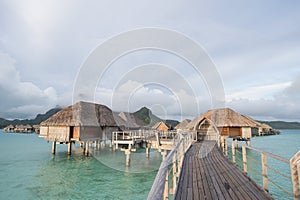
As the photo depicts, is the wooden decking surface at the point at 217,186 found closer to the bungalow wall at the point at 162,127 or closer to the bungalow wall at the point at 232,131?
the bungalow wall at the point at 232,131

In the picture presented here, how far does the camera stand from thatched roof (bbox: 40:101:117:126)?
20.5m

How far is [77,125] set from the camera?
19984 millimetres

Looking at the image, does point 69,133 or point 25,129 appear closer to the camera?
point 69,133

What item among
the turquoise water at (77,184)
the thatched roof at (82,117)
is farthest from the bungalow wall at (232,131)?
the thatched roof at (82,117)

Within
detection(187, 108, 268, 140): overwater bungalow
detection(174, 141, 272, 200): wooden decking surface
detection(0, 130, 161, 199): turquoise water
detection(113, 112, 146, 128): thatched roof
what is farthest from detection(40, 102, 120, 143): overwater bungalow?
detection(174, 141, 272, 200): wooden decking surface

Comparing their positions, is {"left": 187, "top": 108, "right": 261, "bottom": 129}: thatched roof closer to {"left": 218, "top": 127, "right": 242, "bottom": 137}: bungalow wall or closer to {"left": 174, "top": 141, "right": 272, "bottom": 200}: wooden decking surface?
{"left": 218, "top": 127, "right": 242, "bottom": 137}: bungalow wall

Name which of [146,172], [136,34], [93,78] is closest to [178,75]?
[136,34]

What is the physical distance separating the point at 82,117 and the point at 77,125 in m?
1.41

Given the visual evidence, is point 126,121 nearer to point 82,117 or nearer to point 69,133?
point 82,117

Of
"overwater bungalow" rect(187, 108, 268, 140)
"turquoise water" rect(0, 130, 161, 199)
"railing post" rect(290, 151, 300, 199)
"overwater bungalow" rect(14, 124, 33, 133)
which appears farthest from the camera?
"overwater bungalow" rect(14, 124, 33, 133)

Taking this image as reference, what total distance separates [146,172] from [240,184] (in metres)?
9.43

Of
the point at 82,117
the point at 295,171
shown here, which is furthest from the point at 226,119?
the point at 295,171

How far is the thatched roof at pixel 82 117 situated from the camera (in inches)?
808

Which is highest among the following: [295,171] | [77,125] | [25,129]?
[77,125]
